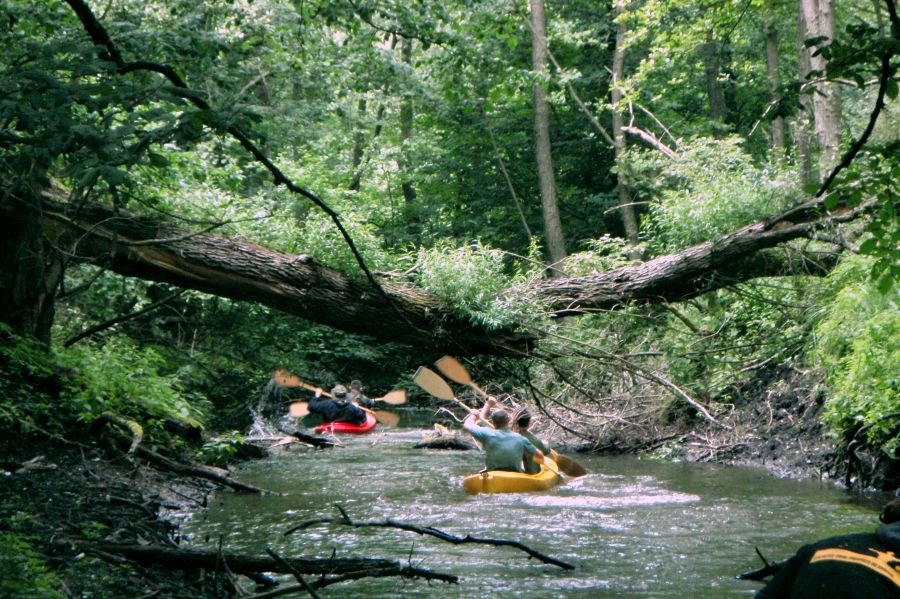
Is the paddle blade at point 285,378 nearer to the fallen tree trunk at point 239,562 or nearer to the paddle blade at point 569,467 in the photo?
the paddle blade at point 569,467

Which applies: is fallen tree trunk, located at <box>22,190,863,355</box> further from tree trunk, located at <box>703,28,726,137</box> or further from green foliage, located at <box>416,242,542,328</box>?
tree trunk, located at <box>703,28,726,137</box>

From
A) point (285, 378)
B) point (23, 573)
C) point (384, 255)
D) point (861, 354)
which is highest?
point (384, 255)

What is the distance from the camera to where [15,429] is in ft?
25.9

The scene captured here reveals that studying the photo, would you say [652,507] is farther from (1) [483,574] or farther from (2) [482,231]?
(2) [482,231]

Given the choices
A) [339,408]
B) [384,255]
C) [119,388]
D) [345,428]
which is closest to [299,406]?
[339,408]

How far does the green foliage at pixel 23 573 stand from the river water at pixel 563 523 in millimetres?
2009

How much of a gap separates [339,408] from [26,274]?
990 centimetres

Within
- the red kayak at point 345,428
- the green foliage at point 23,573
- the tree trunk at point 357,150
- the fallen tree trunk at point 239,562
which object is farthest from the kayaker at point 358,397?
the green foliage at point 23,573

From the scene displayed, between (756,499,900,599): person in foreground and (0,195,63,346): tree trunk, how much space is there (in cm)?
737

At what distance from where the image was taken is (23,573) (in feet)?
13.0

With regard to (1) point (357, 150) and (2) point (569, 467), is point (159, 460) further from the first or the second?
(1) point (357, 150)

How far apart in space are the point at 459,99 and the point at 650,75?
16666 millimetres

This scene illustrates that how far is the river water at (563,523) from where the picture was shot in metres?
6.93

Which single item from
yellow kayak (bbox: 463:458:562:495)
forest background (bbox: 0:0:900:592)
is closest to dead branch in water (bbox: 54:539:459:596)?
forest background (bbox: 0:0:900:592)
